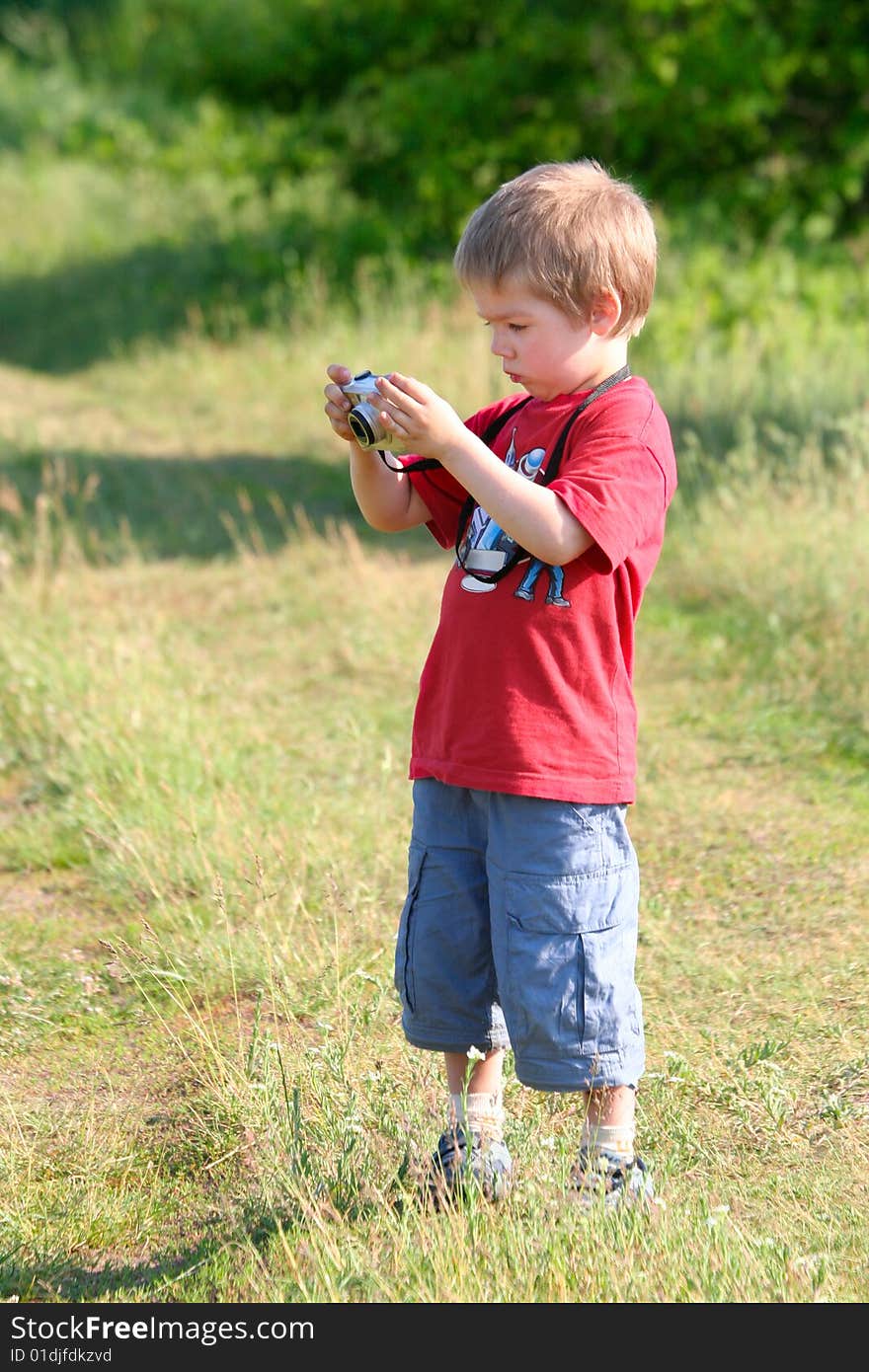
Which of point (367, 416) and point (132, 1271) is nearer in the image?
point (367, 416)

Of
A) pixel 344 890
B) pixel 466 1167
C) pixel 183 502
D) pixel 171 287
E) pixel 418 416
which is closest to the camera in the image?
pixel 418 416

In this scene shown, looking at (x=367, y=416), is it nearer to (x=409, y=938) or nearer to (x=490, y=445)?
(x=490, y=445)

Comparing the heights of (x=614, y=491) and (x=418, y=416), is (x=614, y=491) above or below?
below

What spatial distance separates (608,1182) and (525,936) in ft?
1.56

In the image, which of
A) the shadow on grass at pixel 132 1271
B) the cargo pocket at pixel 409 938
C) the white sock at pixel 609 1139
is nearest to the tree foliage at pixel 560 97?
the cargo pocket at pixel 409 938

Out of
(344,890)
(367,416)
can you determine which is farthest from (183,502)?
(367,416)

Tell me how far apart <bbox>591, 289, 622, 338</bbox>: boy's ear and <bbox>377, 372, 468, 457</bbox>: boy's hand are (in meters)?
0.32

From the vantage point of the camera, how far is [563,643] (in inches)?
102

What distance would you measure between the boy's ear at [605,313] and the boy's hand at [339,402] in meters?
0.42

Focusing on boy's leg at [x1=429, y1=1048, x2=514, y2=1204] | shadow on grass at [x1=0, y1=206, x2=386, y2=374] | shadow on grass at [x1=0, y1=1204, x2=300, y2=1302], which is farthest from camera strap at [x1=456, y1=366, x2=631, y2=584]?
shadow on grass at [x1=0, y1=206, x2=386, y2=374]

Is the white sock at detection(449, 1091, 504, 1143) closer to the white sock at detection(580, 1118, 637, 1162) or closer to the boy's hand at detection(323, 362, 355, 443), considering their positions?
the white sock at detection(580, 1118, 637, 1162)

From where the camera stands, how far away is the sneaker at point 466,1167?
2.69 meters

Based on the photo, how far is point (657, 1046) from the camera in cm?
348
